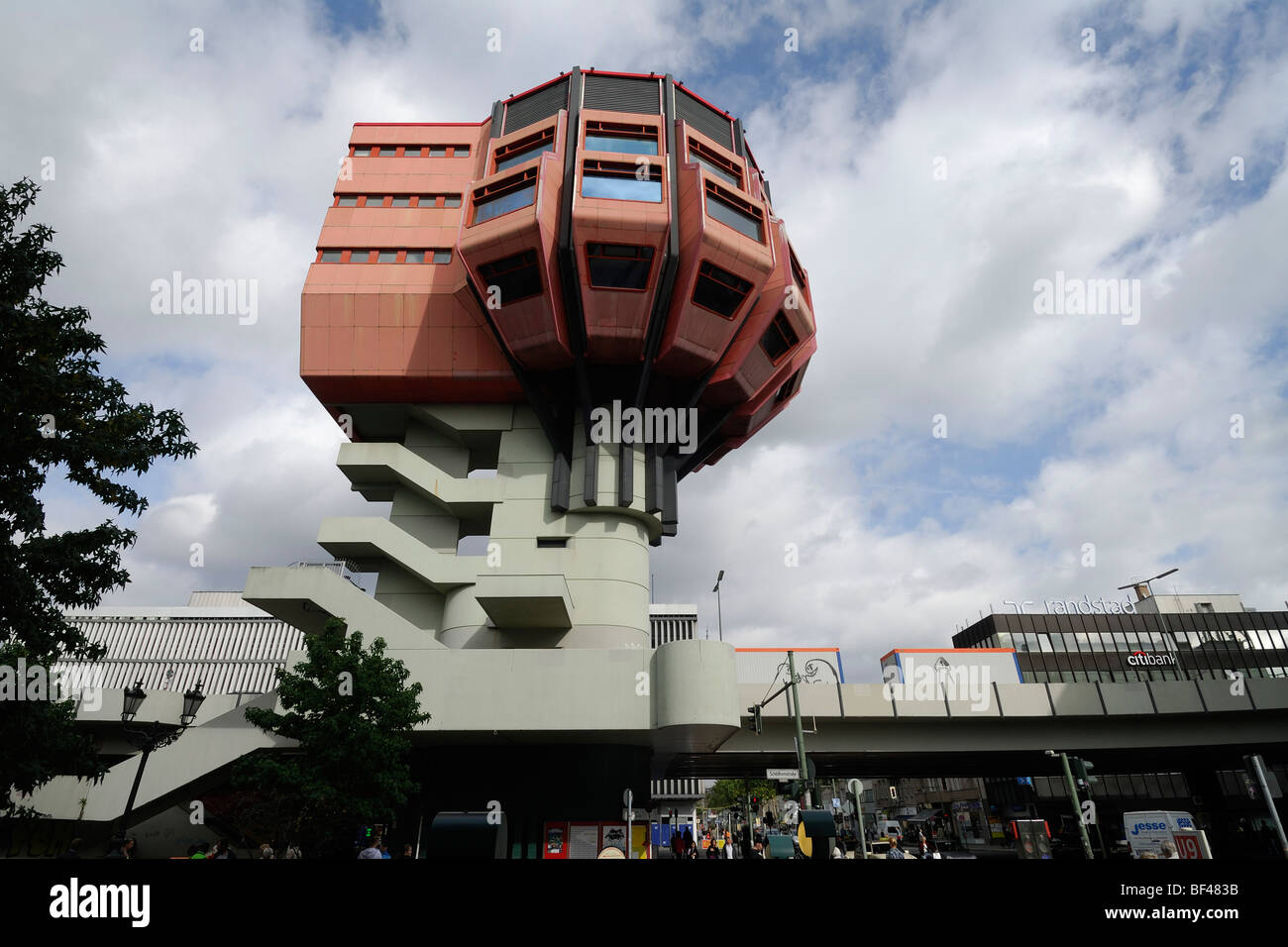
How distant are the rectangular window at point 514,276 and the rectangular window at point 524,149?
669cm

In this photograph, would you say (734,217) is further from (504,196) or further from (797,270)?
(504,196)

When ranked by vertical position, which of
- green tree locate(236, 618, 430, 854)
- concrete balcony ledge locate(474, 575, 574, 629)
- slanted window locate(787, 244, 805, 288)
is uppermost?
slanted window locate(787, 244, 805, 288)

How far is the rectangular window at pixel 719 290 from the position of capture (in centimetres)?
3366

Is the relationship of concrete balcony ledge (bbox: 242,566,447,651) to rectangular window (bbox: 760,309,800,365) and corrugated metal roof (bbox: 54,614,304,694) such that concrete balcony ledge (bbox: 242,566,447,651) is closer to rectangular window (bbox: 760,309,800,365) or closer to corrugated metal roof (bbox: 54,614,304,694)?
rectangular window (bbox: 760,309,800,365)

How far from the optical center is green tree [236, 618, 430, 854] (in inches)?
872

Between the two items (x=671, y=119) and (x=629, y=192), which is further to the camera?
(x=671, y=119)

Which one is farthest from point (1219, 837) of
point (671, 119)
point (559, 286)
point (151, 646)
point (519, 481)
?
point (151, 646)

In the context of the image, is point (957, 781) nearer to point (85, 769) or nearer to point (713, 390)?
point (713, 390)

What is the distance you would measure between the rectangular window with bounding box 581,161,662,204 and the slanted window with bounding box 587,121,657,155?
1948mm

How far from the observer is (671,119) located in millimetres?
37281

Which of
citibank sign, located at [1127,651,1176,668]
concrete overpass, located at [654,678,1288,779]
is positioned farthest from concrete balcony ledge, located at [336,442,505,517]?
citibank sign, located at [1127,651,1176,668]

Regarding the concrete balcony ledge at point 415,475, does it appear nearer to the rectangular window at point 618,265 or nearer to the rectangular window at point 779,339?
the rectangular window at point 618,265

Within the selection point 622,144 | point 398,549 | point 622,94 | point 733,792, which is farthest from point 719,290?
point 733,792
